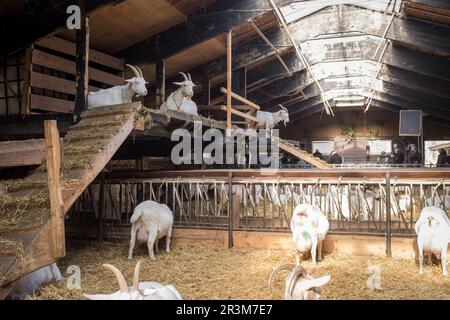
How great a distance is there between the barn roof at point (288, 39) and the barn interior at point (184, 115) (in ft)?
0.14

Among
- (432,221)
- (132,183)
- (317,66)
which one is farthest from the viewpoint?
(317,66)

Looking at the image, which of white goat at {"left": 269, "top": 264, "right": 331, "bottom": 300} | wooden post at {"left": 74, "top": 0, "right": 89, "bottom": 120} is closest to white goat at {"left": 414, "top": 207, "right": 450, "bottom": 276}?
white goat at {"left": 269, "top": 264, "right": 331, "bottom": 300}

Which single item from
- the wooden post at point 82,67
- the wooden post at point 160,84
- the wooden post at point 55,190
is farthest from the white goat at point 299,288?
the wooden post at point 160,84

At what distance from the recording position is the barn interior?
17.4 ft

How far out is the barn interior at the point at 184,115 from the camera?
5293 millimetres

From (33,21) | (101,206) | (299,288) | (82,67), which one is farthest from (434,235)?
(33,21)

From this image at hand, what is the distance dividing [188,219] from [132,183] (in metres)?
1.34

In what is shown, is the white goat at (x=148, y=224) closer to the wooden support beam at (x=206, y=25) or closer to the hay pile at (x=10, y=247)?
the hay pile at (x=10, y=247)

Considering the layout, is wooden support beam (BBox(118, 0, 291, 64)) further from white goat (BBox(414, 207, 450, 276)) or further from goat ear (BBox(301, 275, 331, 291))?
goat ear (BBox(301, 275, 331, 291))

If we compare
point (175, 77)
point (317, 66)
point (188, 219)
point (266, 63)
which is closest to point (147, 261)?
point (188, 219)

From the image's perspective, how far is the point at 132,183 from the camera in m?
8.07

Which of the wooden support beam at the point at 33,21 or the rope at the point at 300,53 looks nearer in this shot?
the wooden support beam at the point at 33,21

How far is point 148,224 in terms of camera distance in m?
6.53
